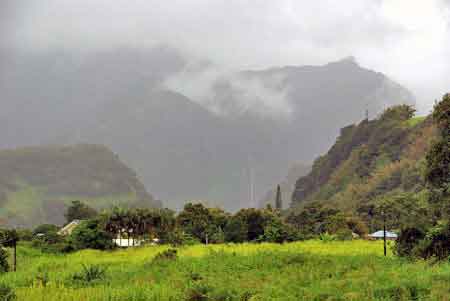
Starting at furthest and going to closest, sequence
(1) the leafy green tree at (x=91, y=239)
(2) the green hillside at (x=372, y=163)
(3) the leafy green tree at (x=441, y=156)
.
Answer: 1. (2) the green hillside at (x=372, y=163)
2. (1) the leafy green tree at (x=91, y=239)
3. (3) the leafy green tree at (x=441, y=156)

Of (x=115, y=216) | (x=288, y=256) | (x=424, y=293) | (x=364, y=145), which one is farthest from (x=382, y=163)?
(x=424, y=293)

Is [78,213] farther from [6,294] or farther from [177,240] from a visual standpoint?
[6,294]

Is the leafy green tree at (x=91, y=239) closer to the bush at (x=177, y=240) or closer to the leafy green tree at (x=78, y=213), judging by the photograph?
the bush at (x=177, y=240)

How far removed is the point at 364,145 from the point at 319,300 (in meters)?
130

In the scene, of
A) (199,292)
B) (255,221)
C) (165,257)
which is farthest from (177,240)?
(199,292)

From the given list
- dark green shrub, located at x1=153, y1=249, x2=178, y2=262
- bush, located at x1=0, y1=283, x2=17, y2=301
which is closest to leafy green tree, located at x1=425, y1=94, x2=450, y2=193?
dark green shrub, located at x1=153, y1=249, x2=178, y2=262

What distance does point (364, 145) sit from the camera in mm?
142500

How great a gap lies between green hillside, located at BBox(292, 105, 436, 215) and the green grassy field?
257ft

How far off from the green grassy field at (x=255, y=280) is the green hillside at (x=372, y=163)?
7842 centimetres

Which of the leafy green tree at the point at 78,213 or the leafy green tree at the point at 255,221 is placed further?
the leafy green tree at the point at 78,213

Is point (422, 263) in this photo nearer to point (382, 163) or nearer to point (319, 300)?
point (319, 300)

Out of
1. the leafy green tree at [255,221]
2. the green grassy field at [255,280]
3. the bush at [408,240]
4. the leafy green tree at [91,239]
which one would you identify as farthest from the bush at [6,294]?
the leafy green tree at [255,221]

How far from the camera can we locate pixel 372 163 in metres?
137

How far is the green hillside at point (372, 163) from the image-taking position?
11669 centimetres
